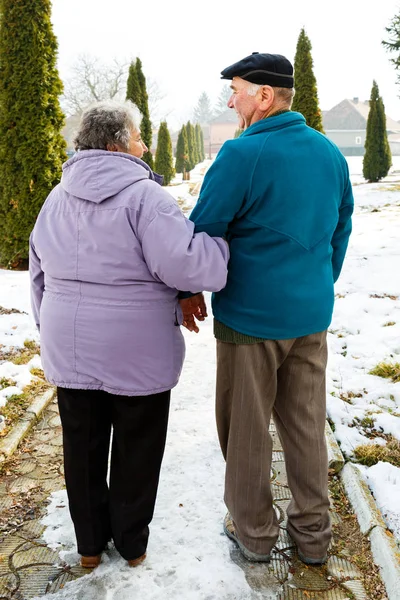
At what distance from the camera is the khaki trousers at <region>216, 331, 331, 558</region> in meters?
2.19

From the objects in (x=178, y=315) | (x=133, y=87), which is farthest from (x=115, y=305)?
(x=133, y=87)

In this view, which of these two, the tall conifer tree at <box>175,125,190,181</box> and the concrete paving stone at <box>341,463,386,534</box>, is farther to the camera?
the tall conifer tree at <box>175,125,190,181</box>

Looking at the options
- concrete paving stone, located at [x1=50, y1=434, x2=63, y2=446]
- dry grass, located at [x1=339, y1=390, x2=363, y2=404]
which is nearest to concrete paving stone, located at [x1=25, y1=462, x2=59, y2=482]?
concrete paving stone, located at [x1=50, y1=434, x2=63, y2=446]

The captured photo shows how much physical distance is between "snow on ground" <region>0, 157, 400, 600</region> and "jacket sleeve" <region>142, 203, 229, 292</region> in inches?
46.3

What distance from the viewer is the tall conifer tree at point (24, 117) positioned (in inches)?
344

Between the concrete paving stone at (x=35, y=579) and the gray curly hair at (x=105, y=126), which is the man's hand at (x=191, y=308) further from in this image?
the concrete paving stone at (x=35, y=579)

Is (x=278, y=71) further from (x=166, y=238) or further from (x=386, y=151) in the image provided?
(x=386, y=151)

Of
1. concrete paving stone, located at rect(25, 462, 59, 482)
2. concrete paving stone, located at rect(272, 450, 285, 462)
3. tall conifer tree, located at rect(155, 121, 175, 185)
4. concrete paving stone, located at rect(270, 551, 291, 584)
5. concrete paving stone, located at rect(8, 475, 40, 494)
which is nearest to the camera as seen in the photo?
concrete paving stone, located at rect(270, 551, 291, 584)

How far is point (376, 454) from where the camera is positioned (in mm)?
3115

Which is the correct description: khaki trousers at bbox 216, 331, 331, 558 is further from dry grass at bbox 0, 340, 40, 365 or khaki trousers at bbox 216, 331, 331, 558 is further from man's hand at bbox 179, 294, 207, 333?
dry grass at bbox 0, 340, 40, 365

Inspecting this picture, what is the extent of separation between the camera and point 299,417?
7.50 feet

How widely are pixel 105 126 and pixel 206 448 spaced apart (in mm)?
2042

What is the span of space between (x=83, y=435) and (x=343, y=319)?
4.30m

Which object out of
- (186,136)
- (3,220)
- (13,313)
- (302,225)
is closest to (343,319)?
(13,313)
